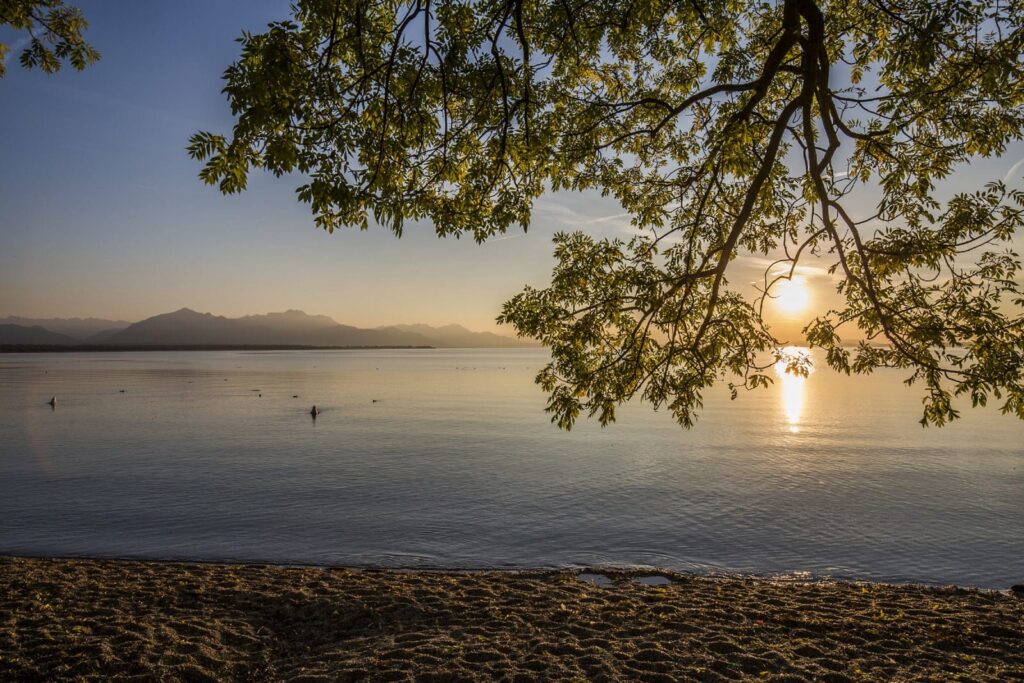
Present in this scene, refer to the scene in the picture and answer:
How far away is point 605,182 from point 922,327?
6531mm

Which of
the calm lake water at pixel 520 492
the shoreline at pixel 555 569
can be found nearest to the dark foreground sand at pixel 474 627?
the shoreline at pixel 555 569

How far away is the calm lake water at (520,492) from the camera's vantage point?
1786cm

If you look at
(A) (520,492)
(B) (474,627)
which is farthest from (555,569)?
(A) (520,492)

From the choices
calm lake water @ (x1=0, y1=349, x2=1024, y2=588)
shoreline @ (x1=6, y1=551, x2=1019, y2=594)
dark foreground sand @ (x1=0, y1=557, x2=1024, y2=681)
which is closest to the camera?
dark foreground sand @ (x1=0, y1=557, x2=1024, y2=681)

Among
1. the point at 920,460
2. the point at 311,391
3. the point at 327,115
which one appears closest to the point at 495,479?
the point at 327,115

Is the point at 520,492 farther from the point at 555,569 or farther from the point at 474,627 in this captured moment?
the point at 474,627

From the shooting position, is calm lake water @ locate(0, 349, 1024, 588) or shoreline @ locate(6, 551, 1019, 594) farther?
calm lake water @ locate(0, 349, 1024, 588)

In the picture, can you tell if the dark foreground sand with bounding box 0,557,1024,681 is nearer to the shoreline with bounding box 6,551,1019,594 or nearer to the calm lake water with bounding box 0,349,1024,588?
the shoreline with bounding box 6,551,1019,594

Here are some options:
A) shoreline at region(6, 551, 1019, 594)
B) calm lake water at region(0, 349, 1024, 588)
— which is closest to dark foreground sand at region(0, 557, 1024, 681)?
shoreline at region(6, 551, 1019, 594)

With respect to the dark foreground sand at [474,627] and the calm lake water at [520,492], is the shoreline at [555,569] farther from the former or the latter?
the dark foreground sand at [474,627]

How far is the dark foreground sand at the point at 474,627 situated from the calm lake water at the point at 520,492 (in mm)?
2790

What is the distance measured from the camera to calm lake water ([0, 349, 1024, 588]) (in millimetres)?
17859

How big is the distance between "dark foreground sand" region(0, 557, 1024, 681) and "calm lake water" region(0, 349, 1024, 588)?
279 centimetres

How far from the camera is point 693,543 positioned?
752 inches
